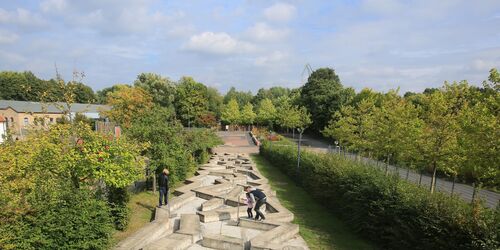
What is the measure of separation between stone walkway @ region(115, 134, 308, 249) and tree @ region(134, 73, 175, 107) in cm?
4717

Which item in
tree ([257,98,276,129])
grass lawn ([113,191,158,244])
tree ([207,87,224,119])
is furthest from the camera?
tree ([207,87,224,119])

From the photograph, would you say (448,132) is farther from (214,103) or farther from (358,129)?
(214,103)

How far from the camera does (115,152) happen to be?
1048cm

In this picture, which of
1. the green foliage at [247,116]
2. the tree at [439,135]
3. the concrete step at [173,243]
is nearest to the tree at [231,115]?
the green foliage at [247,116]

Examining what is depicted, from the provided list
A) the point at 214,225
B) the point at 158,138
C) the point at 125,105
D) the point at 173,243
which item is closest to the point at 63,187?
the point at 173,243

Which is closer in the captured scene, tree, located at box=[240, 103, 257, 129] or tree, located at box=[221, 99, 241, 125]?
tree, located at box=[240, 103, 257, 129]

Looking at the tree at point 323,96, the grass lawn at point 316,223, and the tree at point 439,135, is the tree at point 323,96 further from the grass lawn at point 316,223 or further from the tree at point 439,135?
the tree at point 439,135

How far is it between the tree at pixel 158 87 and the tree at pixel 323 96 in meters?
27.3

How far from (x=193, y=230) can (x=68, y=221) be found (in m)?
4.49

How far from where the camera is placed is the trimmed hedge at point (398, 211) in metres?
8.05

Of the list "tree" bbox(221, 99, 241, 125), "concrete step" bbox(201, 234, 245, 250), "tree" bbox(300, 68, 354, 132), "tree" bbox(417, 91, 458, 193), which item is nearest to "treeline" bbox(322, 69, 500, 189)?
"tree" bbox(417, 91, 458, 193)

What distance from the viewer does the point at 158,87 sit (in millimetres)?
65750

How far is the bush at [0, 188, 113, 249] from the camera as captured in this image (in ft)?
25.4

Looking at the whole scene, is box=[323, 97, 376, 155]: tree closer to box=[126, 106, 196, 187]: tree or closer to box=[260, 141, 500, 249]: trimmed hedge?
box=[260, 141, 500, 249]: trimmed hedge
